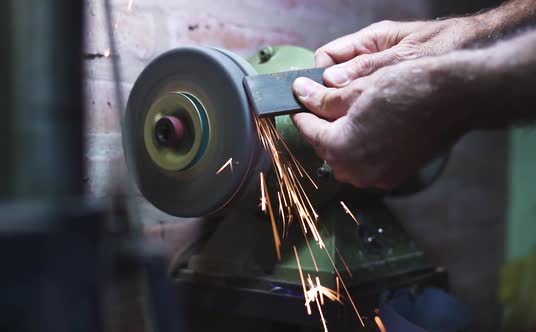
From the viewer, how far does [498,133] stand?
225 cm

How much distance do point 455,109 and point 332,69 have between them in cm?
22

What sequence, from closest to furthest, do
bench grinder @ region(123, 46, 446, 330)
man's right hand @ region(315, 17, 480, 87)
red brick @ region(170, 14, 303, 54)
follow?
bench grinder @ region(123, 46, 446, 330)
man's right hand @ region(315, 17, 480, 87)
red brick @ region(170, 14, 303, 54)

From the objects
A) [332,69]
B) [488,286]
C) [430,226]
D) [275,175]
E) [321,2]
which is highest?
[321,2]

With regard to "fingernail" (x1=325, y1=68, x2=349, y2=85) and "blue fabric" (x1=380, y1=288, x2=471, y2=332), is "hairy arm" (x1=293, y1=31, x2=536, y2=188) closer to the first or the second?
"fingernail" (x1=325, y1=68, x2=349, y2=85)

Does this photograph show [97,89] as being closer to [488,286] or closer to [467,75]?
[467,75]

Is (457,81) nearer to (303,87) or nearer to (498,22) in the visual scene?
(303,87)

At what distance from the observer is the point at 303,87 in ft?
2.77

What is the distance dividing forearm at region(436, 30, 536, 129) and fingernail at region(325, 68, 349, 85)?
0.56 ft

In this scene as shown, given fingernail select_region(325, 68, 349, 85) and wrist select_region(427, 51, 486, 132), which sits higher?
fingernail select_region(325, 68, 349, 85)

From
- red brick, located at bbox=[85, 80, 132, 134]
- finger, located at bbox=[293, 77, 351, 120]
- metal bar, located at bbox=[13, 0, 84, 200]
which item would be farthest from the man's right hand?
metal bar, located at bbox=[13, 0, 84, 200]

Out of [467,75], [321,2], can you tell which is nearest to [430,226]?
[321,2]

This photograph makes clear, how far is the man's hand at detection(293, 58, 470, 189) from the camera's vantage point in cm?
76

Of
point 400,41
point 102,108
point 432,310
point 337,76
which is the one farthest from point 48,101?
point 432,310

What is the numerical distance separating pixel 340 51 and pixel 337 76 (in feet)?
0.48
